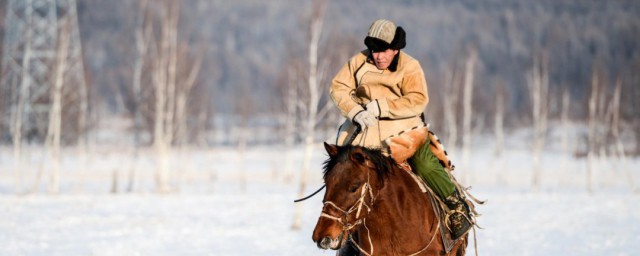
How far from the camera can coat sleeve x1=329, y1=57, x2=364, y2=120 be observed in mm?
4895

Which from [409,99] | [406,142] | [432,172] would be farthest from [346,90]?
[432,172]

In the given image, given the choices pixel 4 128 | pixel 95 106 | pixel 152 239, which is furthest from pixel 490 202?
pixel 95 106

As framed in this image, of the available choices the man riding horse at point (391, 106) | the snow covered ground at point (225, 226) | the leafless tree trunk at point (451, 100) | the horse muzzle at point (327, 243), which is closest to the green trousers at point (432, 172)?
the man riding horse at point (391, 106)

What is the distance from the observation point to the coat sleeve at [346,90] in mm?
4895

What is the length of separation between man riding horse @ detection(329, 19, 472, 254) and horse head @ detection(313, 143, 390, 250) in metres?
0.42

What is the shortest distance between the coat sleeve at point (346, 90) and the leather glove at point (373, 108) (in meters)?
0.07

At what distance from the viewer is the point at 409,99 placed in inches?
195

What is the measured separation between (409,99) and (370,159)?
0.81m

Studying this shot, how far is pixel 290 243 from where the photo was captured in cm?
1400

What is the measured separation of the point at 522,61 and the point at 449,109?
105m

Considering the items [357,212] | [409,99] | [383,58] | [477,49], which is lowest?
[477,49]

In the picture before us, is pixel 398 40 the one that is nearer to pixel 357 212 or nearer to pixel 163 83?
pixel 357 212

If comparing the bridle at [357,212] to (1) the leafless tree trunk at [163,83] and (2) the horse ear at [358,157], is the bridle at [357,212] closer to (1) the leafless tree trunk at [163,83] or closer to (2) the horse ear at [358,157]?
(2) the horse ear at [358,157]

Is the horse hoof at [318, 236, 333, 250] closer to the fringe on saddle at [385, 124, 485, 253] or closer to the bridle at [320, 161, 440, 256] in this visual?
the bridle at [320, 161, 440, 256]
